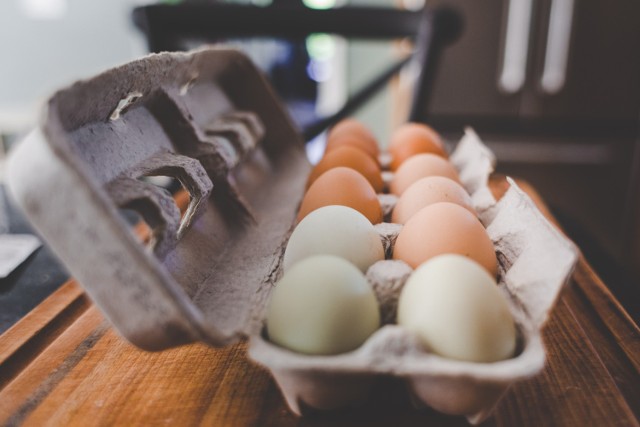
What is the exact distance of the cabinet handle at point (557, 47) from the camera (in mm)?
2654

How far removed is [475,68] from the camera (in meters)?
2.87

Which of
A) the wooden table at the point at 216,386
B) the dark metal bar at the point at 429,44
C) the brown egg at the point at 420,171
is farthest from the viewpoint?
the dark metal bar at the point at 429,44

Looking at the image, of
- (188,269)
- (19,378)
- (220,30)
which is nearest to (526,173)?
(220,30)

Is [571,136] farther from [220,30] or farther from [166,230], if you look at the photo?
[166,230]

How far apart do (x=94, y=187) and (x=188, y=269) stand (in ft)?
0.90

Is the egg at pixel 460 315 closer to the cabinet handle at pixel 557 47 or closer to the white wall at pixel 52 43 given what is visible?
the cabinet handle at pixel 557 47

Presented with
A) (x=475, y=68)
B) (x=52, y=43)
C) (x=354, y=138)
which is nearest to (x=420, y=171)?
(x=354, y=138)

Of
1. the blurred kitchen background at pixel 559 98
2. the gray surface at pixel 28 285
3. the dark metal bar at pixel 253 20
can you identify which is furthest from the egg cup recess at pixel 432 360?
the blurred kitchen background at pixel 559 98

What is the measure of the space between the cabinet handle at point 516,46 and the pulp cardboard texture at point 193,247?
2.07 m

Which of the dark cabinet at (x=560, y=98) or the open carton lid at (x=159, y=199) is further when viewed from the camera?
the dark cabinet at (x=560, y=98)

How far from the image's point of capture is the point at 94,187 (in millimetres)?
486

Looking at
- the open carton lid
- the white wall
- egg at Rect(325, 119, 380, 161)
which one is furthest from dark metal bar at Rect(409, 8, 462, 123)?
the white wall

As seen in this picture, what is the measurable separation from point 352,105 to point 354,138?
1.90ft

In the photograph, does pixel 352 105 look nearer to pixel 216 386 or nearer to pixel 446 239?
pixel 446 239
